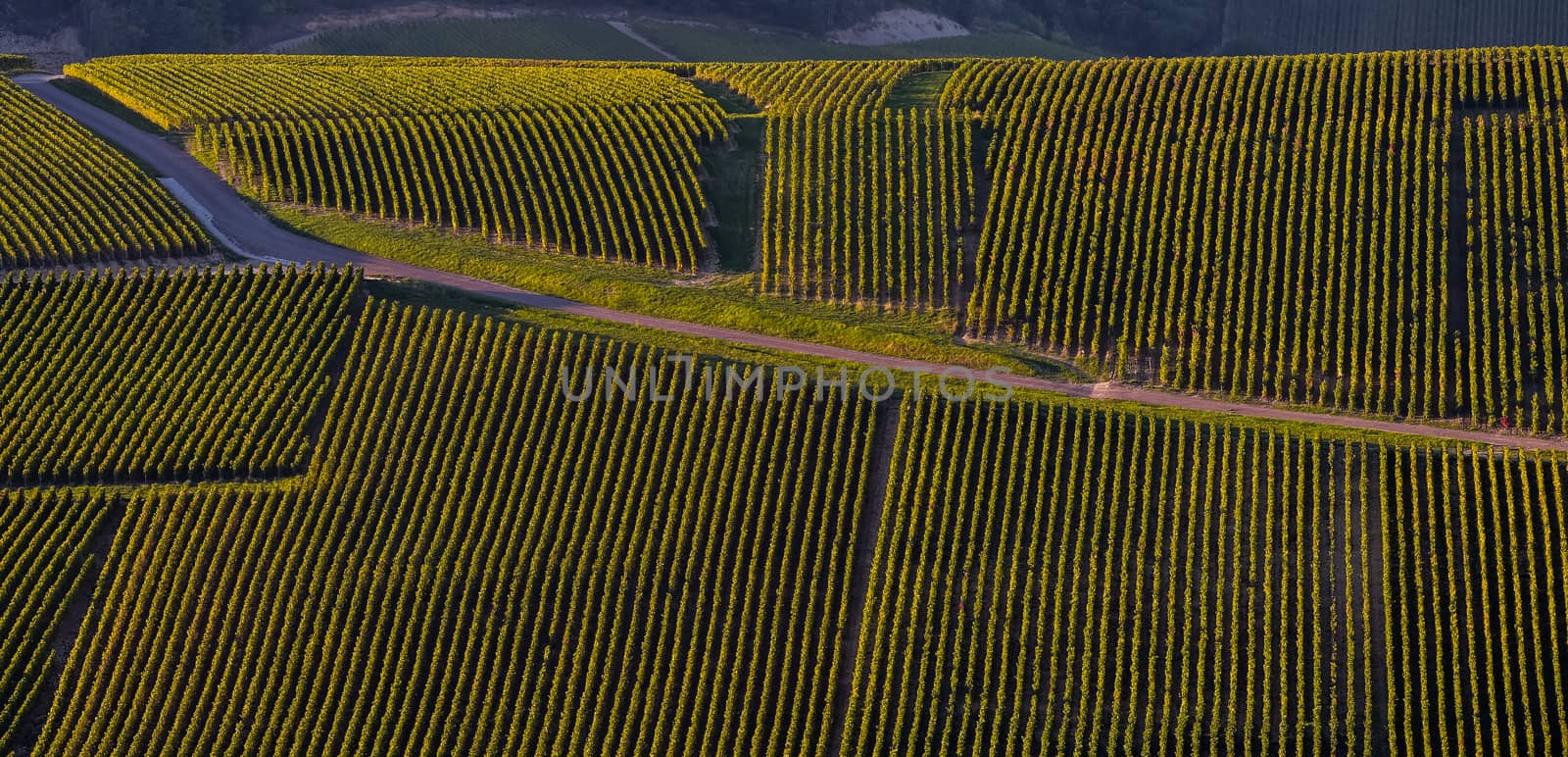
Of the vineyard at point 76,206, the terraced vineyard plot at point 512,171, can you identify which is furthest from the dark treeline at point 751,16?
the terraced vineyard plot at point 512,171

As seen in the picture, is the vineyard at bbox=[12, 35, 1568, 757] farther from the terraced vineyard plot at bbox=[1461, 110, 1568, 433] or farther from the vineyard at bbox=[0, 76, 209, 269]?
the vineyard at bbox=[0, 76, 209, 269]

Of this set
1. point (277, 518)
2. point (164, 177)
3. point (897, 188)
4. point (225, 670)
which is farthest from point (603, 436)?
point (164, 177)

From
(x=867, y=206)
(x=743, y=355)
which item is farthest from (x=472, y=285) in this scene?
(x=867, y=206)

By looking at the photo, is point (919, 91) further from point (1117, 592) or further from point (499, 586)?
point (499, 586)

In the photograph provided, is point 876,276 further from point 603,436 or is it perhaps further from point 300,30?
point 300,30

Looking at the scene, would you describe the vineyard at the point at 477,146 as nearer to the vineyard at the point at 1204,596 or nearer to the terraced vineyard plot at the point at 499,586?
the terraced vineyard plot at the point at 499,586

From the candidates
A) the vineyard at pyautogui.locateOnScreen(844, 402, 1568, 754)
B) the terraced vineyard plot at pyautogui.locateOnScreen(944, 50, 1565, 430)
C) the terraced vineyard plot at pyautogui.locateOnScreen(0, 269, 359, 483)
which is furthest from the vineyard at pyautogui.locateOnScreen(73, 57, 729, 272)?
the vineyard at pyautogui.locateOnScreen(844, 402, 1568, 754)

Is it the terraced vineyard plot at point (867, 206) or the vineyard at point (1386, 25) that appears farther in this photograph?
the vineyard at point (1386, 25)
